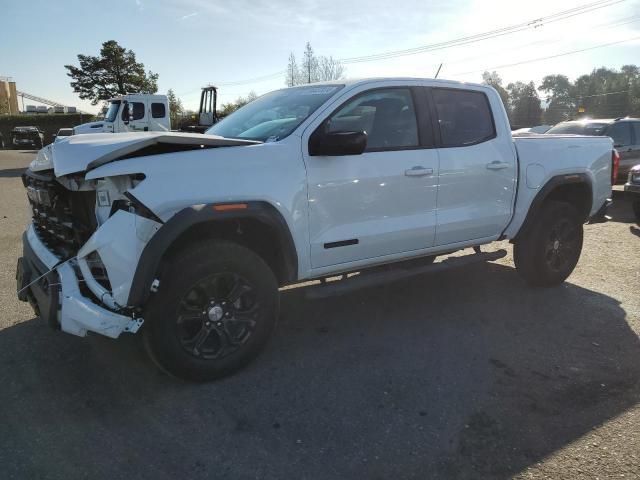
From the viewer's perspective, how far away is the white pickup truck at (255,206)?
117 inches

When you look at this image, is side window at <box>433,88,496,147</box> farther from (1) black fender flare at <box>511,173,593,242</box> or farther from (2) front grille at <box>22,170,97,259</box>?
(2) front grille at <box>22,170,97,259</box>

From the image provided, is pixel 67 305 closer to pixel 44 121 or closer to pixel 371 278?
pixel 371 278

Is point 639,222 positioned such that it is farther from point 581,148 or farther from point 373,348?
point 373,348

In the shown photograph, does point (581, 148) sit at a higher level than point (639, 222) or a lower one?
higher

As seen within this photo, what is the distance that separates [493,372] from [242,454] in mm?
1891

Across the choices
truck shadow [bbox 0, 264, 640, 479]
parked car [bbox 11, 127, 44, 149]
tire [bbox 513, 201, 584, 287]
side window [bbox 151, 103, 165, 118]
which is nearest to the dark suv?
tire [bbox 513, 201, 584, 287]

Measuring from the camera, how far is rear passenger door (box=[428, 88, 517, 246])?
172 inches

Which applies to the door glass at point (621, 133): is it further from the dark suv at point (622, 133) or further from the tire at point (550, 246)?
the tire at point (550, 246)

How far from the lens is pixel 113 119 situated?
702 inches

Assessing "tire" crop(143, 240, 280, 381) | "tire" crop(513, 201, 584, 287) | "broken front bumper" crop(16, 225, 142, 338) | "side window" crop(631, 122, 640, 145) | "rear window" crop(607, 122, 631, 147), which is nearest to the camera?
→ "broken front bumper" crop(16, 225, 142, 338)

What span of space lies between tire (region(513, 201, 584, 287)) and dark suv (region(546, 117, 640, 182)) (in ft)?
21.8


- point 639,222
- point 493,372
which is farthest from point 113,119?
point 493,372

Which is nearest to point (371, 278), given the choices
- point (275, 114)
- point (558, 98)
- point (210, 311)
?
point (210, 311)

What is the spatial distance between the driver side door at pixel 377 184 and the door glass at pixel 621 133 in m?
8.86
